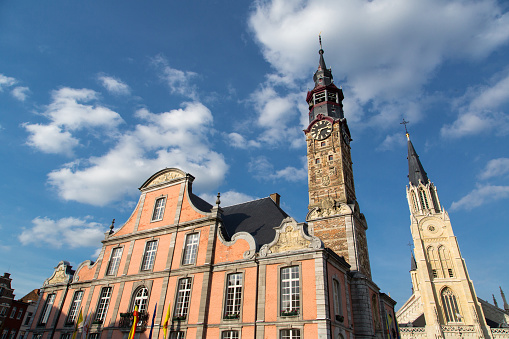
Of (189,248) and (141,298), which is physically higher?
(189,248)

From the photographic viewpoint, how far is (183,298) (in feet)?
60.0

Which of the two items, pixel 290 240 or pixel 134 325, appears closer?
pixel 290 240

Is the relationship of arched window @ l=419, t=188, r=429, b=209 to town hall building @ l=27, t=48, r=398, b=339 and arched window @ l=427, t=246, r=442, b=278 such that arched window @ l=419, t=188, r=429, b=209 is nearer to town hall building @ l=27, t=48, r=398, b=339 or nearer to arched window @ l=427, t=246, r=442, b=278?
arched window @ l=427, t=246, r=442, b=278

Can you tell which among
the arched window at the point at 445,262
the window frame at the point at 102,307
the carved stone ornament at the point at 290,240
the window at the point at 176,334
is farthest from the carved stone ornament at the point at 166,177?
the arched window at the point at 445,262

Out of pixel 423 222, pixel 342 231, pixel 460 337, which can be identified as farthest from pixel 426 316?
pixel 342 231

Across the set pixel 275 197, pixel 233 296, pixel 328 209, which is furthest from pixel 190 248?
pixel 328 209

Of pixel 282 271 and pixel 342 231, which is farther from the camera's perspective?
pixel 342 231

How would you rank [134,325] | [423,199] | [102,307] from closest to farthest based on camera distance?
[134,325]
[102,307]
[423,199]

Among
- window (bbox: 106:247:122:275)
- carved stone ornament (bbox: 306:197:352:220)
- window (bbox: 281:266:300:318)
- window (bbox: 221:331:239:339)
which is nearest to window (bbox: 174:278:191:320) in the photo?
window (bbox: 221:331:239:339)

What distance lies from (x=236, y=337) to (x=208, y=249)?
5.12m

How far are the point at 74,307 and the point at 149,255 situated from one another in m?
7.62

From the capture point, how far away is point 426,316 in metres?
48.6

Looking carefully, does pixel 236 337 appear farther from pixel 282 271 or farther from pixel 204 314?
pixel 282 271

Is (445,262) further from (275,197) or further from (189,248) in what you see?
(189,248)
